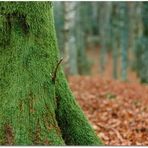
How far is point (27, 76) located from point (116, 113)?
2551mm

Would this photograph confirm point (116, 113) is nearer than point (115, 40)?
→ Yes

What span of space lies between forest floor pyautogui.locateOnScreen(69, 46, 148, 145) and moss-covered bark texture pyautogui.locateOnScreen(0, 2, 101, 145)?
1.15m

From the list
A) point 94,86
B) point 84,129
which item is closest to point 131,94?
point 94,86

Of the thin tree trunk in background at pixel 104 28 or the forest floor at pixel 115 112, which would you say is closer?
the forest floor at pixel 115 112

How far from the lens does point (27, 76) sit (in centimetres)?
402

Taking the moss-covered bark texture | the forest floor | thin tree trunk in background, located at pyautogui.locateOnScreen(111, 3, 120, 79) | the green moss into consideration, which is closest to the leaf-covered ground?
the forest floor

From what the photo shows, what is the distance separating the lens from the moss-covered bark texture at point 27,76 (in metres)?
4.00

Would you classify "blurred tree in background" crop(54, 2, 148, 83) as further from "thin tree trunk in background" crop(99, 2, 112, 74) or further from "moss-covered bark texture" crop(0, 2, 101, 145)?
"moss-covered bark texture" crop(0, 2, 101, 145)

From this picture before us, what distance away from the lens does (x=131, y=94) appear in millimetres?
8102

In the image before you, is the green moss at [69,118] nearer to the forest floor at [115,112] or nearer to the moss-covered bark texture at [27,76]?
the moss-covered bark texture at [27,76]

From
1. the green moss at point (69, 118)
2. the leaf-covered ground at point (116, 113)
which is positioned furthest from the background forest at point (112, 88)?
the green moss at point (69, 118)

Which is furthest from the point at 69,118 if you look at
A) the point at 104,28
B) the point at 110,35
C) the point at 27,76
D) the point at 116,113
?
the point at 110,35

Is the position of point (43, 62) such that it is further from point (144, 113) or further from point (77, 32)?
point (77, 32)

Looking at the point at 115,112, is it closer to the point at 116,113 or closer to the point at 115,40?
the point at 116,113
